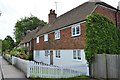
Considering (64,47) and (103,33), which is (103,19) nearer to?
(103,33)

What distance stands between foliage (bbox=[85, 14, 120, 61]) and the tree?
61.9 metres

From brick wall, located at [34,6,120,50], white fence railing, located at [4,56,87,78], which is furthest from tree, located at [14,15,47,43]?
white fence railing, located at [4,56,87,78]

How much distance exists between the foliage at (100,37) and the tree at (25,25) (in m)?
61.9

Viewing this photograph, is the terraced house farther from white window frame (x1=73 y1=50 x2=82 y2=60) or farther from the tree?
the tree

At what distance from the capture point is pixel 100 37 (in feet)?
52.6

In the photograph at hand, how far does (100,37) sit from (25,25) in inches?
2568

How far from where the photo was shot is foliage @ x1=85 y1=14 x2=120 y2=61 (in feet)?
51.2

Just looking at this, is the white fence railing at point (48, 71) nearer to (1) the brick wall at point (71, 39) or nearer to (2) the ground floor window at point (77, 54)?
(2) the ground floor window at point (77, 54)

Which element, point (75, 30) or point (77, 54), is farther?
point (75, 30)

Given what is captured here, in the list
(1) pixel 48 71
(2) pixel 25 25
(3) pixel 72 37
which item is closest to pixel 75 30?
(3) pixel 72 37

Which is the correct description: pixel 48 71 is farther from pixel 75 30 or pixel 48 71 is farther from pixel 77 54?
pixel 75 30

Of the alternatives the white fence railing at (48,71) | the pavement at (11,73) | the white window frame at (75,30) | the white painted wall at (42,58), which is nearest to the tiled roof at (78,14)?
the white window frame at (75,30)

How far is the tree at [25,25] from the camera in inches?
3086

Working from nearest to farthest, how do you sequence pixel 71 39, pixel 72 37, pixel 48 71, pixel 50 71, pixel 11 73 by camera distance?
pixel 48 71, pixel 50 71, pixel 11 73, pixel 72 37, pixel 71 39
